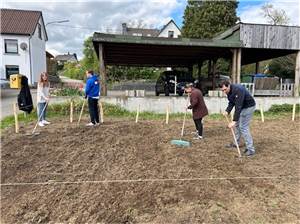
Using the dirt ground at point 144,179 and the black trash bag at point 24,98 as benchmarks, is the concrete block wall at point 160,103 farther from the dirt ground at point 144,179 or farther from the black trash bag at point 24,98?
the dirt ground at point 144,179

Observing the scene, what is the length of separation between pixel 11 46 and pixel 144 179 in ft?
86.8

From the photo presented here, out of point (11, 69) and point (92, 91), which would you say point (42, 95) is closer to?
point (92, 91)

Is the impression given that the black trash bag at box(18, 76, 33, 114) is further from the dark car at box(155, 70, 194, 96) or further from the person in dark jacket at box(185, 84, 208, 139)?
the dark car at box(155, 70, 194, 96)

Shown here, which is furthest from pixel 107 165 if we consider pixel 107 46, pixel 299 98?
pixel 299 98

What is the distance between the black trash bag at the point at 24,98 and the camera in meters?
9.29

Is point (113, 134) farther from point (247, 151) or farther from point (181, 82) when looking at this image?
point (181, 82)

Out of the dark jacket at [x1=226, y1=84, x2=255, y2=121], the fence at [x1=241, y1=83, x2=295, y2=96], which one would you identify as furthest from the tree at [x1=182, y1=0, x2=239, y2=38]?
the dark jacket at [x1=226, y1=84, x2=255, y2=121]

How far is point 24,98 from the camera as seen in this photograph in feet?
31.2

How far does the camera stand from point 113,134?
7.45 m

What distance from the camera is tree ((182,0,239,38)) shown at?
32.3 m

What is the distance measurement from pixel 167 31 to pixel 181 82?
37693 mm

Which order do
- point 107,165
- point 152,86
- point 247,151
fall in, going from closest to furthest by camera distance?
point 107,165
point 247,151
point 152,86

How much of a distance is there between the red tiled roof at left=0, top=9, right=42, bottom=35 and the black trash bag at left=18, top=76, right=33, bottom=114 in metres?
19.4

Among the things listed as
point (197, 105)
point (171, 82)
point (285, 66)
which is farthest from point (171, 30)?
point (197, 105)
